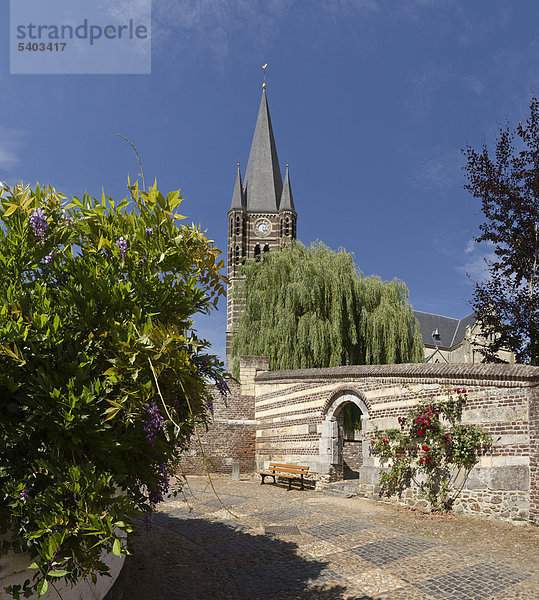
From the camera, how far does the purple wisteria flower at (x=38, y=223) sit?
344 cm

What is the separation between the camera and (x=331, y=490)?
12.1 metres

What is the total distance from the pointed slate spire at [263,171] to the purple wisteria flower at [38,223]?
141 ft

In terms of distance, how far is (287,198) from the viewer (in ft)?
150

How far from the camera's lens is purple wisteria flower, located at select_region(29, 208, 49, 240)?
3438 mm

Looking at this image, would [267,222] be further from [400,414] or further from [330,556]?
[330,556]

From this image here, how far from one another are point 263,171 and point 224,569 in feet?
144

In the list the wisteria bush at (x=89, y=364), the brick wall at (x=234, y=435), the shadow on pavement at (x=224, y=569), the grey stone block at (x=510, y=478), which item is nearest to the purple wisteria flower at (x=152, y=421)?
the wisteria bush at (x=89, y=364)

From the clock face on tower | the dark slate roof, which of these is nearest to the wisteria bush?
the clock face on tower

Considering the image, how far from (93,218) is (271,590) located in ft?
15.5

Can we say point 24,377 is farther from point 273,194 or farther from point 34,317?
point 273,194

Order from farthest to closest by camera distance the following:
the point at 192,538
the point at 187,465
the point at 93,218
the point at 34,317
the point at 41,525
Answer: the point at 187,465 → the point at 192,538 → the point at 93,218 → the point at 34,317 → the point at 41,525

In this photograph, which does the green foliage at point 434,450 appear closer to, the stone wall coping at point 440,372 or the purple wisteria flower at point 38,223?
the stone wall coping at point 440,372

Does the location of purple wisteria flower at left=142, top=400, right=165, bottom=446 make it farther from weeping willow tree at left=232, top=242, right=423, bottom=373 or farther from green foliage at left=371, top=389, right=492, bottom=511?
weeping willow tree at left=232, top=242, right=423, bottom=373

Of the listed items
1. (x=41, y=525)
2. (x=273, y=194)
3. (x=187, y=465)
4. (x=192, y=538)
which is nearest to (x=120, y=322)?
(x=41, y=525)
